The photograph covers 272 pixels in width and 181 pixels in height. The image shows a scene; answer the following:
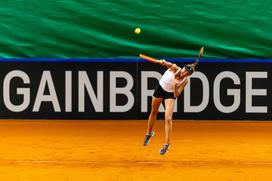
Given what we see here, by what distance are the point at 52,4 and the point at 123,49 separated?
1.68m

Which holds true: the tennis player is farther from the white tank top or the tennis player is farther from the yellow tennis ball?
the yellow tennis ball

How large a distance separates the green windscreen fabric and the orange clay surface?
1.41 m

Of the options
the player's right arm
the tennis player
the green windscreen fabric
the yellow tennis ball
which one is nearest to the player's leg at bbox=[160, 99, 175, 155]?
the tennis player

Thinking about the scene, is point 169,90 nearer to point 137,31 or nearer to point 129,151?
point 129,151

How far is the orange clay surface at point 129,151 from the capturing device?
5.39 meters

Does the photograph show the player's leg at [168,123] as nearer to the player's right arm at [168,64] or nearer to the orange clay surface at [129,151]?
the orange clay surface at [129,151]

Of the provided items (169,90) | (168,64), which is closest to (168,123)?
(169,90)

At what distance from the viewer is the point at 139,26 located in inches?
384

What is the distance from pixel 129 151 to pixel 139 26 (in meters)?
3.68

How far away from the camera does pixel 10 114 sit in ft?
31.7

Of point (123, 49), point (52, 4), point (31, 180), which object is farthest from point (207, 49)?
point (31, 180)

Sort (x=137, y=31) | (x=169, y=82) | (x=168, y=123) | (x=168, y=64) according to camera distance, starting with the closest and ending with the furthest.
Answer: (x=168, y=64)
(x=168, y=123)
(x=169, y=82)
(x=137, y=31)

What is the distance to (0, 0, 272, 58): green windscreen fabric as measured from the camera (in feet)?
31.8

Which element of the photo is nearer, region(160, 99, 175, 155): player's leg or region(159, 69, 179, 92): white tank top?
region(160, 99, 175, 155): player's leg
